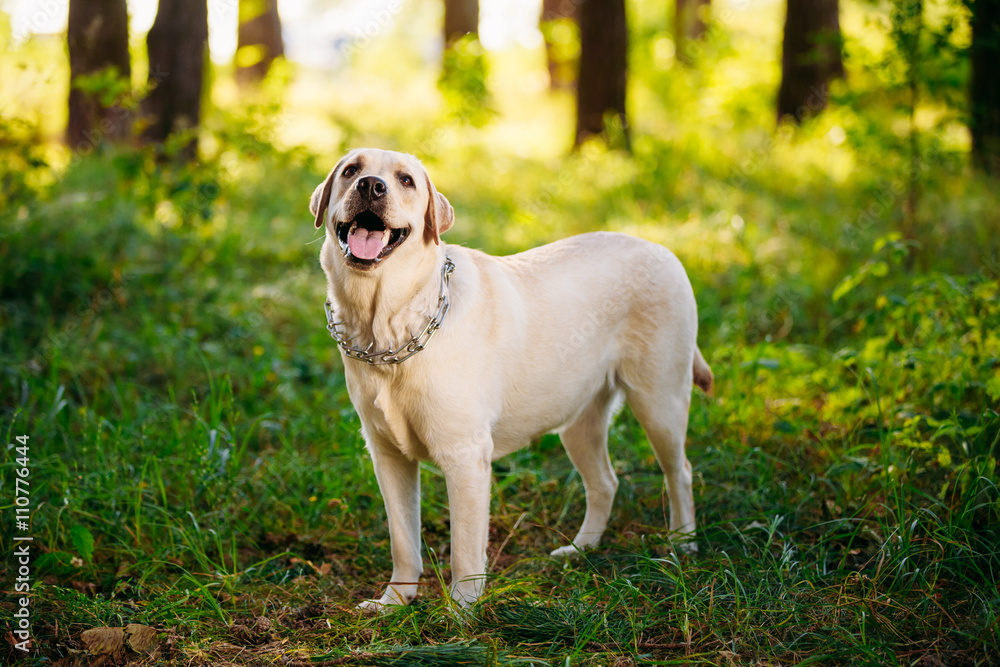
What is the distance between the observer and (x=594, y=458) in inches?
143

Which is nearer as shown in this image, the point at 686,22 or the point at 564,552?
the point at 564,552

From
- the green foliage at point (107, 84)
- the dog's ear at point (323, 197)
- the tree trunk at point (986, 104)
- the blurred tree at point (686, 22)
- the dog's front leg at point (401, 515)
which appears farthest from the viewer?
the blurred tree at point (686, 22)

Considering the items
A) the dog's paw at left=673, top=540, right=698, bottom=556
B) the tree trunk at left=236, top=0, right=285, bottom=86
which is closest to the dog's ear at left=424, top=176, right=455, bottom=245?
the dog's paw at left=673, top=540, right=698, bottom=556

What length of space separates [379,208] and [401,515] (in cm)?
125

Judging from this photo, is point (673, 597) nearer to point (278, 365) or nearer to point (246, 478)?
point (246, 478)

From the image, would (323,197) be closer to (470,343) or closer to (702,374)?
(470,343)

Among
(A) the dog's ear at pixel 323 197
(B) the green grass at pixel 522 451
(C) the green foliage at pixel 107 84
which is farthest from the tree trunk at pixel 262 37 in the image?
(A) the dog's ear at pixel 323 197

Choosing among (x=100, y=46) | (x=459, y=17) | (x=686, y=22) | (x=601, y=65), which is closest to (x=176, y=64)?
(x=100, y=46)

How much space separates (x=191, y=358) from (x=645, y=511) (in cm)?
294

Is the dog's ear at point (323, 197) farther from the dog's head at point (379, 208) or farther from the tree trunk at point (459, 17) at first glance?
the tree trunk at point (459, 17)

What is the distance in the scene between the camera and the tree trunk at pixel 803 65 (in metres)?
10.2

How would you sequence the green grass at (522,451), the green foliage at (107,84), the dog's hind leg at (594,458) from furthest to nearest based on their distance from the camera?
the green foliage at (107,84) → the dog's hind leg at (594,458) → the green grass at (522,451)

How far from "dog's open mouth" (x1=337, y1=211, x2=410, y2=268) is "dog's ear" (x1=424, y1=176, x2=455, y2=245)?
152 millimetres

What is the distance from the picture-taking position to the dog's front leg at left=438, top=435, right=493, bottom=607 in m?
2.81
